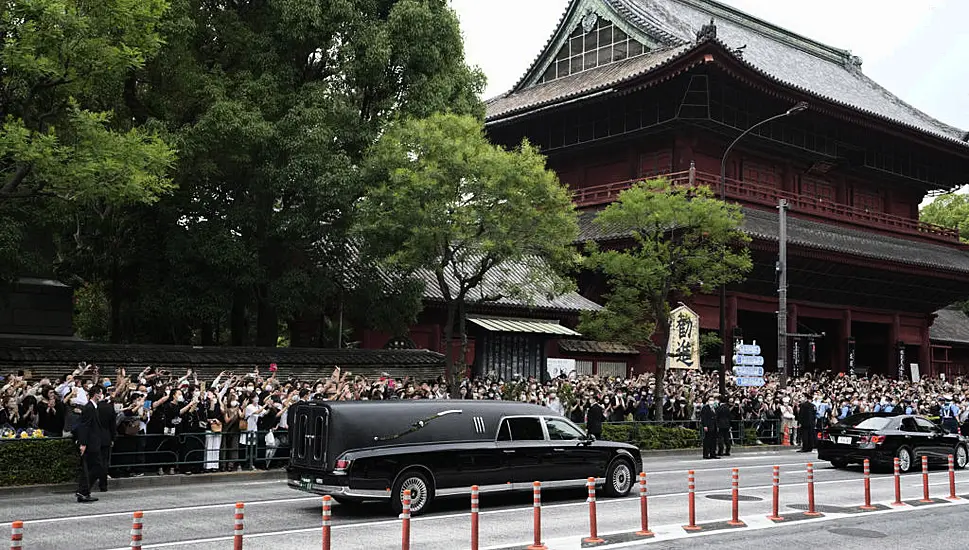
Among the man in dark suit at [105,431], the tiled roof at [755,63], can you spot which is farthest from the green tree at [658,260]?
the man in dark suit at [105,431]

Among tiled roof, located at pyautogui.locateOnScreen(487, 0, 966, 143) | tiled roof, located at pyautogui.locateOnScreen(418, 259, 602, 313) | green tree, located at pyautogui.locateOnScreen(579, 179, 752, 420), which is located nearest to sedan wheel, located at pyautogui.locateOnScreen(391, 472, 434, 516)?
green tree, located at pyautogui.locateOnScreen(579, 179, 752, 420)

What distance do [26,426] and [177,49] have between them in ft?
36.0

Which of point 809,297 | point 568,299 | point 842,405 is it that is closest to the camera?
point 842,405

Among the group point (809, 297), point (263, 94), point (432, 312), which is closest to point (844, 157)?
point (809, 297)

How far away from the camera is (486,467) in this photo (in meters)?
15.6

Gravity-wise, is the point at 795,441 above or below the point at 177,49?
below

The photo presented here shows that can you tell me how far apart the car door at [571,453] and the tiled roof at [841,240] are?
19.3 meters

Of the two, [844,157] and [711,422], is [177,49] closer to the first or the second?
[711,422]

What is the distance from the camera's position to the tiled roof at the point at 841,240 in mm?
39094

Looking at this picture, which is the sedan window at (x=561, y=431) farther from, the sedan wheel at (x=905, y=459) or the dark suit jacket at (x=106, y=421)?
the sedan wheel at (x=905, y=459)

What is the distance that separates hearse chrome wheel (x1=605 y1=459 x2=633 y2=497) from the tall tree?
465 inches

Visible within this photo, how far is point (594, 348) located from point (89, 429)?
25.0 meters

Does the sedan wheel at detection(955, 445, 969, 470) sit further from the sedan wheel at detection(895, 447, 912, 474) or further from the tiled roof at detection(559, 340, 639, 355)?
the tiled roof at detection(559, 340, 639, 355)

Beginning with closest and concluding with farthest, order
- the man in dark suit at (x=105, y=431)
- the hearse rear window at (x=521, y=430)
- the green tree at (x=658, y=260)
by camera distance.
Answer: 1. the hearse rear window at (x=521, y=430)
2. the man in dark suit at (x=105, y=431)
3. the green tree at (x=658, y=260)
